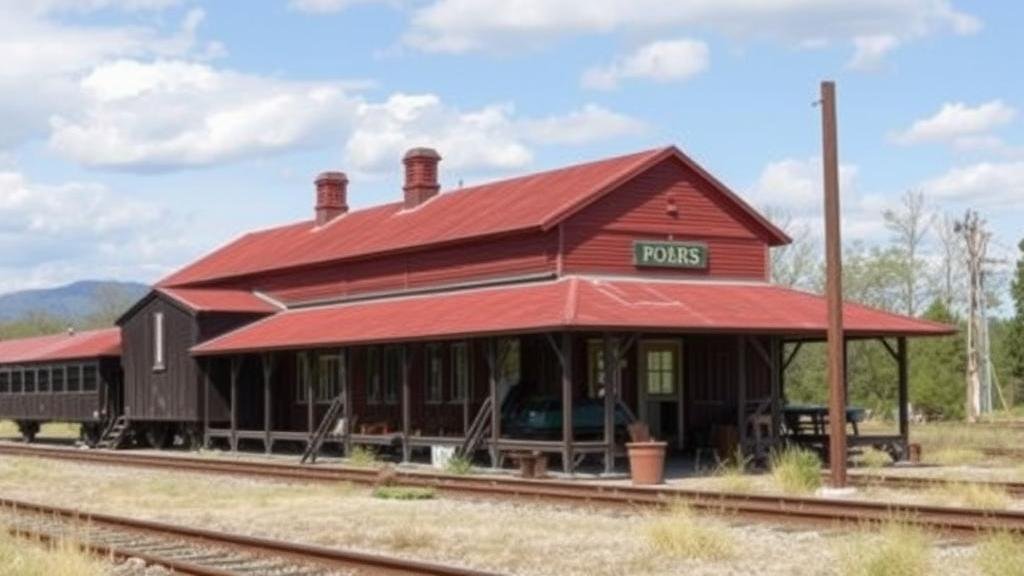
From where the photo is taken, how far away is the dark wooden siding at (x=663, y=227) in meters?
28.5

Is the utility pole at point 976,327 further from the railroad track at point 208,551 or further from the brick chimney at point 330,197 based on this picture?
the railroad track at point 208,551

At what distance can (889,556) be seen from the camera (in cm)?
1156

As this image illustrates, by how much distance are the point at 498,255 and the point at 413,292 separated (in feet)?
10.9

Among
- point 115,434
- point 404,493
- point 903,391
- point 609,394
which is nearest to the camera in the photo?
point 404,493

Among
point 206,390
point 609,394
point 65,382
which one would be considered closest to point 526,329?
point 609,394

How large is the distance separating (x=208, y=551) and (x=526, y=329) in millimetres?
9906

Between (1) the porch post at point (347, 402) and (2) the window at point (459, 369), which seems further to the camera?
(2) the window at point (459, 369)

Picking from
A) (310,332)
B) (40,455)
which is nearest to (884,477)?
(310,332)

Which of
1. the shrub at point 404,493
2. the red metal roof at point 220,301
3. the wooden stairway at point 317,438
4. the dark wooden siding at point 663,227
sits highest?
the dark wooden siding at point 663,227

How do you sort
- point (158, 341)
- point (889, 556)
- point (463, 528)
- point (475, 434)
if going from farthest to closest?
point (158, 341) < point (475, 434) < point (463, 528) < point (889, 556)

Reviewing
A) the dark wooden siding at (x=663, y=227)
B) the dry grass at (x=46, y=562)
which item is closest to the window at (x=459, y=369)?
the dark wooden siding at (x=663, y=227)

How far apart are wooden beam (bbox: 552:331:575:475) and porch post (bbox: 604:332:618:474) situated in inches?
23.3

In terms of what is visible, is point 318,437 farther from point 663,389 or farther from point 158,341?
point 158,341

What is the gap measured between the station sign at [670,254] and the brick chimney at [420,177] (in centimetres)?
937
